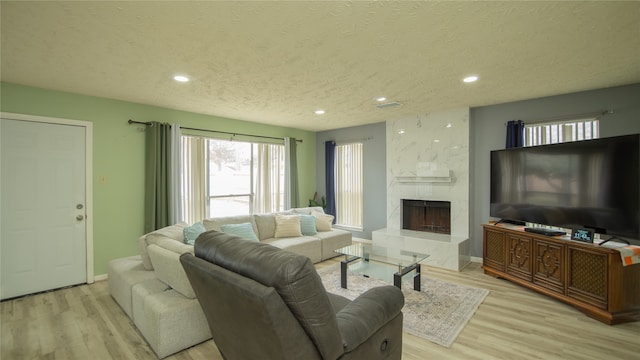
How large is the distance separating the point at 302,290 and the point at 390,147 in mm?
4637

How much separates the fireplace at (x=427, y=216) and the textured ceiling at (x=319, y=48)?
196 cm

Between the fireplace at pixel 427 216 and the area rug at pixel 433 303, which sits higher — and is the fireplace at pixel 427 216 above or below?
above

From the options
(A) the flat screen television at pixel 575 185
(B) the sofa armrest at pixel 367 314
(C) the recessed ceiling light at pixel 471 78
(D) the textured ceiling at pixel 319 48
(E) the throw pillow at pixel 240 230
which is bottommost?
(B) the sofa armrest at pixel 367 314

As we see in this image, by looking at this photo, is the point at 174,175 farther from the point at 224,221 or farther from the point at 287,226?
the point at 287,226

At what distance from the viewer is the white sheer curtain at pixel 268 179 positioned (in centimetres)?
595

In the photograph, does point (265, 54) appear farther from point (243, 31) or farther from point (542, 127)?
point (542, 127)

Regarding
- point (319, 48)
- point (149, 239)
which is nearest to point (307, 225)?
point (149, 239)

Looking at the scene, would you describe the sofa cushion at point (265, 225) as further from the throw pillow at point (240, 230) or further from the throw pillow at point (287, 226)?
the throw pillow at point (240, 230)

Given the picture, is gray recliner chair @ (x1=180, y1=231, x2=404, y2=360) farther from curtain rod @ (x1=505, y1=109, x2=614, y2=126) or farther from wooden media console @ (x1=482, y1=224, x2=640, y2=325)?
curtain rod @ (x1=505, y1=109, x2=614, y2=126)

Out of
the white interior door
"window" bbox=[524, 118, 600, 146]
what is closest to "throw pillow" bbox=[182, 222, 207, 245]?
the white interior door

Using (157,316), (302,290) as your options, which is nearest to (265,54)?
(302,290)

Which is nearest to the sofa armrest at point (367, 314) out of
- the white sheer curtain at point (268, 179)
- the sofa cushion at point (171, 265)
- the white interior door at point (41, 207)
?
the sofa cushion at point (171, 265)

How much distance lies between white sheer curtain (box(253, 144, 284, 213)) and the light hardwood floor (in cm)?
311

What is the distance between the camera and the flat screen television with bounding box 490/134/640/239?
2766mm
